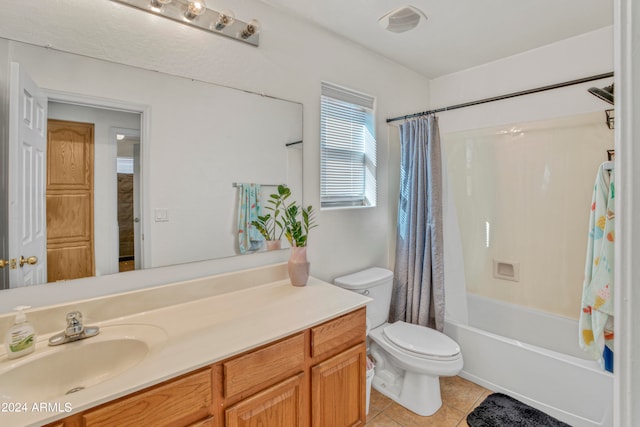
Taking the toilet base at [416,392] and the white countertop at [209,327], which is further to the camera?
the toilet base at [416,392]

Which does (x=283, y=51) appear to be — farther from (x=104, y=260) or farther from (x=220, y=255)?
(x=104, y=260)

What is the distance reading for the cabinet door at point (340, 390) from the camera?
1290 mm

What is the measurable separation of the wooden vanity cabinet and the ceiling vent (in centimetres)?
173

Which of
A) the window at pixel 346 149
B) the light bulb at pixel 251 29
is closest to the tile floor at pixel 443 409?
the window at pixel 346 149

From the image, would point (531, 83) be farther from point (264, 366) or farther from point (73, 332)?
point (73, 332)

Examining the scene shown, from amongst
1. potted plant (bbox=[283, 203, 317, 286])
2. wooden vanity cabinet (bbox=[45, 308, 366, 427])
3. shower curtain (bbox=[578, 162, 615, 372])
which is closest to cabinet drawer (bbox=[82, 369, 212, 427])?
wooden vanity cabinet (bbox=[45, 308, 366, 427])

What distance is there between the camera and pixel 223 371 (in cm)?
101

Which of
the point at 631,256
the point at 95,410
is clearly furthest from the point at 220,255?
the point at 631,256

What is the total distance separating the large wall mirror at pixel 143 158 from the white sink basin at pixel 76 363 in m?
0.30

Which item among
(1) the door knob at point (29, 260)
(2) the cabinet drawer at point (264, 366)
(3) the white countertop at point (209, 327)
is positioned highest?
(1) the door knob at point (29, 260)

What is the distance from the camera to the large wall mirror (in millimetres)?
1159

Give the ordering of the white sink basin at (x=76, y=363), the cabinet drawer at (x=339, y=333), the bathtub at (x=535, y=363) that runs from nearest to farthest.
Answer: the white sink basin at (x=76, y=363) → the cabinet drawer at (x=339, y=333) → the bathtub at (x=535, y=363)

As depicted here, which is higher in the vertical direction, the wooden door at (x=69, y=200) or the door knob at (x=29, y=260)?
the wooden door at (x=69, y=200)

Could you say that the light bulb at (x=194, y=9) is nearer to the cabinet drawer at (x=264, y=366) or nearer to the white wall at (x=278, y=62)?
the white wall at (x=278, y=62)
